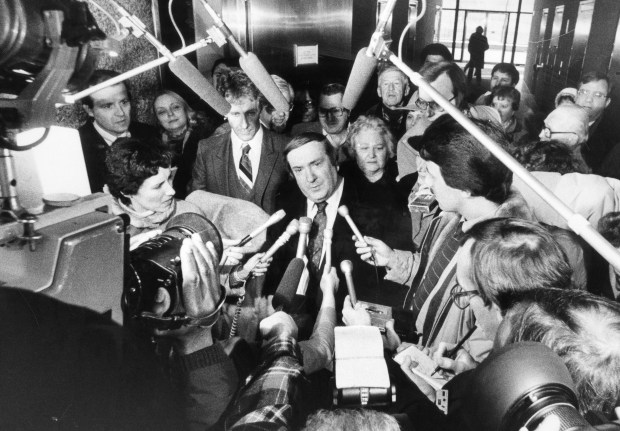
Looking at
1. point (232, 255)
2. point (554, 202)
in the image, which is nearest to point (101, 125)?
point (232, 255)

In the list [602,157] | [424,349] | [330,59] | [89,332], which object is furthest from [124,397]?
[330,59]

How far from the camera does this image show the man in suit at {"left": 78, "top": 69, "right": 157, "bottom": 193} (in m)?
2.35

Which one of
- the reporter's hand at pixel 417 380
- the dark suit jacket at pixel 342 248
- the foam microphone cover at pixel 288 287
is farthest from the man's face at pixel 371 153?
the reporter's hand at pixel 417 380

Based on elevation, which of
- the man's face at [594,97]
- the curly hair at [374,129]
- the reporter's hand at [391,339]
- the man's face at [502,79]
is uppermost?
the man's face at [502,79]

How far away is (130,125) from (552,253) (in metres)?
2.32

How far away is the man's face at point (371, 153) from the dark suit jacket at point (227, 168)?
1.44 ft

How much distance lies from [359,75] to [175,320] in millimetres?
768

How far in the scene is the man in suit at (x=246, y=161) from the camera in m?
2.58

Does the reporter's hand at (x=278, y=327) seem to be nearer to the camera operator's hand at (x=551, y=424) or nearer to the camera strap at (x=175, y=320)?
the camera strap at (x=175, y=320)

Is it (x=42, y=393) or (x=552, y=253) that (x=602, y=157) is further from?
(x=42, y=393)

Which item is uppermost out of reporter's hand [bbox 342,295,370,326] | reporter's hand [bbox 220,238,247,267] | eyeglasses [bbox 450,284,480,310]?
eyeglasses [bbox 450,284,480,310]

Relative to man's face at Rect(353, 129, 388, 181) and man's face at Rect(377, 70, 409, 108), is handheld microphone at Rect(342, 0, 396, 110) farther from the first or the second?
man's face at Rect(377, 70, 409, 108)

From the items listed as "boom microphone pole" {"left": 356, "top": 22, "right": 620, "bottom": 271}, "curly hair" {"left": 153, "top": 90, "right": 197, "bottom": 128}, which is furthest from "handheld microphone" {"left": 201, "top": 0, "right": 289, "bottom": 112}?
"curly hair" {"left": 153, "top": 90, "right": 197, "bottom": 128}

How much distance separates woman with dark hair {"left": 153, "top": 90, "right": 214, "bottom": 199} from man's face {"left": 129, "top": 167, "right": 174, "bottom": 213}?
0.93 metres
